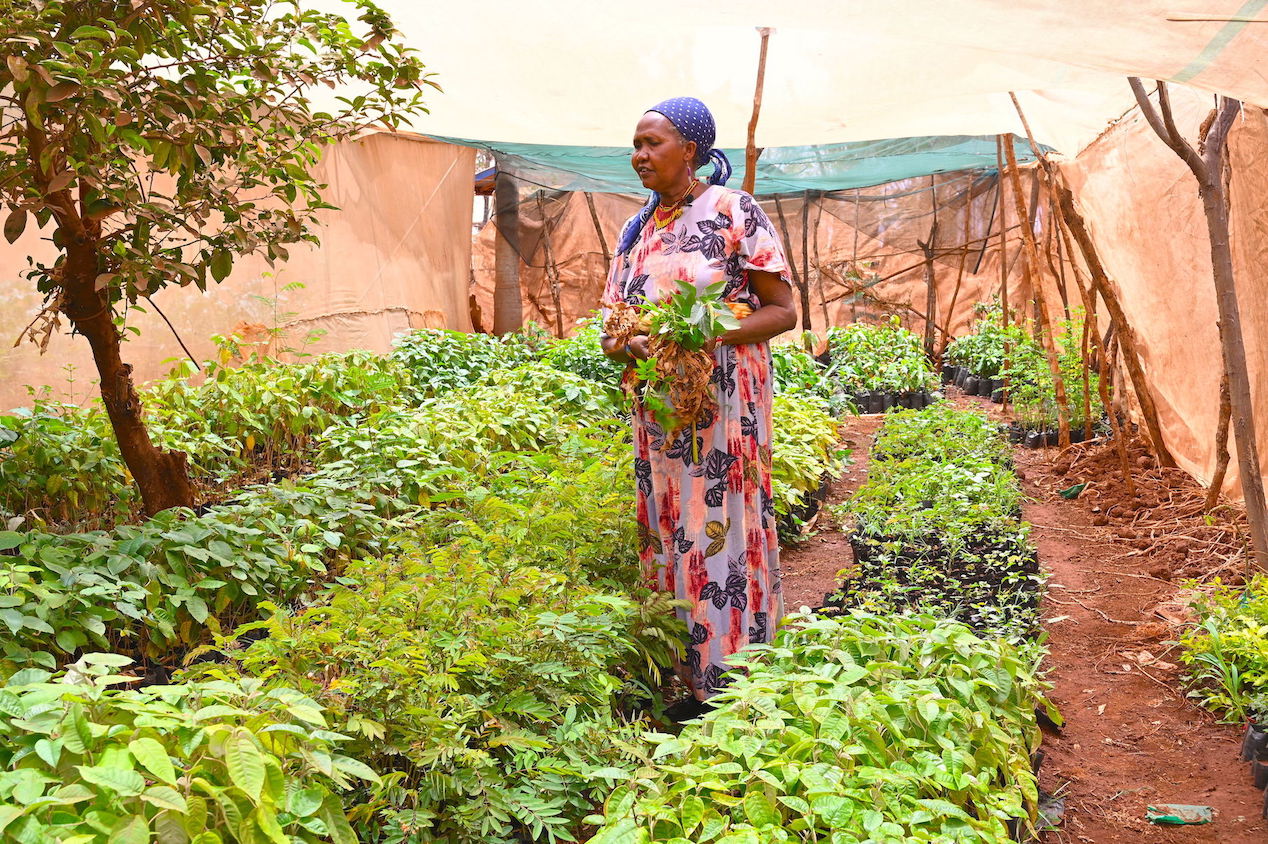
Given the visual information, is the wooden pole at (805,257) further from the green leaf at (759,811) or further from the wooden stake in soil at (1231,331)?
the green leaf at (759,811)

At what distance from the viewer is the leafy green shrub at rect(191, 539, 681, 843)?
2076 millimetres

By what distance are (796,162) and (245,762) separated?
9.92 m

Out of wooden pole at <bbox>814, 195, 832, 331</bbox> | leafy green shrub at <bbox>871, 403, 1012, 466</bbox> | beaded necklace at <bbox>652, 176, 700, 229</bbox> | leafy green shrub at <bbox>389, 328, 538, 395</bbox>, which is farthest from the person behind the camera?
wooden pole at <bbox>814, 195, 832, 331</bbox>

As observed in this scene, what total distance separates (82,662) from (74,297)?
215cm

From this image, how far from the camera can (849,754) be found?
6.33 ft

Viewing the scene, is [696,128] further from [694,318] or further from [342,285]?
[342,285]

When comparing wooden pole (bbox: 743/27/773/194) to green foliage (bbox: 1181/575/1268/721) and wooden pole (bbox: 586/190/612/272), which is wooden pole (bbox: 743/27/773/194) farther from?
wooden pole (bbox: 586/190/612/272)

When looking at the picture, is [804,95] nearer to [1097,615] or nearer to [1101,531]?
[1101,531]

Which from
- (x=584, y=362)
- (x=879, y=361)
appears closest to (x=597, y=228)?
(x=879, y=361)

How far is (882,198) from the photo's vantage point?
13617 millimetres

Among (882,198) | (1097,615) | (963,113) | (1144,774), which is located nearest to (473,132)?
(963,113)

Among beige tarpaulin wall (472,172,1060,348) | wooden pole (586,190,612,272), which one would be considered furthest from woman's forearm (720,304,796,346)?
wooden pole (586,190,612,272)

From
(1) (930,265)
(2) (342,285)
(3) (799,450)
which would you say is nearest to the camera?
(3) (799,450)

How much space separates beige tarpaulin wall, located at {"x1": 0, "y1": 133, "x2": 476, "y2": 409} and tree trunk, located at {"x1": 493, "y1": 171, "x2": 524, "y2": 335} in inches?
41.2
